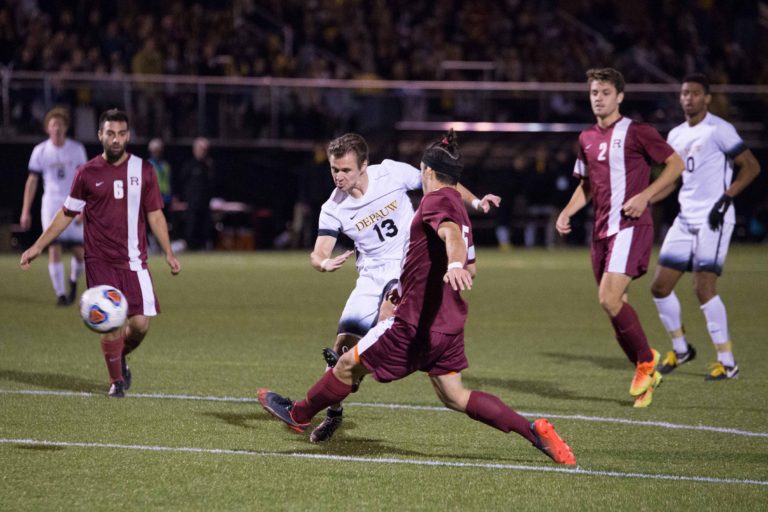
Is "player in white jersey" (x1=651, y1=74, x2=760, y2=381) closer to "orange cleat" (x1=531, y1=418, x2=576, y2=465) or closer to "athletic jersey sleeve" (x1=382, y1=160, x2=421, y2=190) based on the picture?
"athletic jersey sleeve" (x1=382, y1=160, x2=421, y2=190)

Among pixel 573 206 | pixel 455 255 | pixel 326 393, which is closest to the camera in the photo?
pixel 455 255

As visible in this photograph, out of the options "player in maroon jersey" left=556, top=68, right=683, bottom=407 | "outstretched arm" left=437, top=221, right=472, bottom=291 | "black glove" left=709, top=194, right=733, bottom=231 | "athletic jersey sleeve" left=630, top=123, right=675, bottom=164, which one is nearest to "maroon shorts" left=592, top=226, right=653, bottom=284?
"player in maroon jersey" left=556, top=68, right=683, bottom=407

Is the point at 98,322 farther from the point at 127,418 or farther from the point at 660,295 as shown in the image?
the point at 660,295

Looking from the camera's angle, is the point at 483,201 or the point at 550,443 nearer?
the point at 550,443

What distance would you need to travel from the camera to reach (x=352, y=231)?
7488 mm

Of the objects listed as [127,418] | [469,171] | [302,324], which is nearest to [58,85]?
[469,171]

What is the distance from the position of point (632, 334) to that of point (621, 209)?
2.97ft

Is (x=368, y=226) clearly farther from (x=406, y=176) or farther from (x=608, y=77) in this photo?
(x=608, y=77)

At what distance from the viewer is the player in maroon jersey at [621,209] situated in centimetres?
832

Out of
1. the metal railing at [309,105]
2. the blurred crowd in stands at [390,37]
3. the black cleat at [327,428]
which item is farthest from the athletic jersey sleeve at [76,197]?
the blurred crowd in stands at [390,37]

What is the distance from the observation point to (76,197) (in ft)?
28.0

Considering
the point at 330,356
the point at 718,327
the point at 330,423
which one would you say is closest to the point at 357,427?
the point at 330,423

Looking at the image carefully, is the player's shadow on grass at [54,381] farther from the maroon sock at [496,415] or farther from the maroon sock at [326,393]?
the maroon sock at [496,415]

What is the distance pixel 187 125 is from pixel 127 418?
17.6 meters
